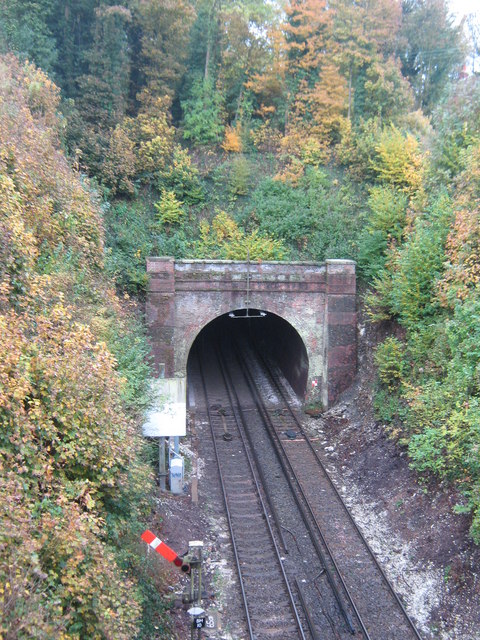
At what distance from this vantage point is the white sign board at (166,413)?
43.6 ft

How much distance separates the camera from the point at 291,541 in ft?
41.4

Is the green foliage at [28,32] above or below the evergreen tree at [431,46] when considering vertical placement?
below

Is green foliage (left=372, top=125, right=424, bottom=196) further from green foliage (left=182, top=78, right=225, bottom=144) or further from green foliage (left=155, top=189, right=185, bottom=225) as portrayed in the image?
green foliage (left=155, top=189, right=185, bottom=225)

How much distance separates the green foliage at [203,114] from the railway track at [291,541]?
1344cm

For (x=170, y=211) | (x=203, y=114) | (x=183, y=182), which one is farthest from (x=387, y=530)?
(x=203, y=114)

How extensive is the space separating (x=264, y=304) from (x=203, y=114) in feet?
39.9

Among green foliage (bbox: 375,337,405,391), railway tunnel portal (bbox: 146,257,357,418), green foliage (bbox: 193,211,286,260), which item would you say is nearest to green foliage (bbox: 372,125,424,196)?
green foliage (bbox: 193,211,286,260)

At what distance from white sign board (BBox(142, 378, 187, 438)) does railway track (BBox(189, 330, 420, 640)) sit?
Result: 7.96 feet

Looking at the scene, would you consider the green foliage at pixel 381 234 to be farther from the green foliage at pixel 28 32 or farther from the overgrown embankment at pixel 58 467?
the green foliage at pixel 28 32

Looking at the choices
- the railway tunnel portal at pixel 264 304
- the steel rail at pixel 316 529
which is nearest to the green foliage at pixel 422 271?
the railway tunnel portal at pixel 264 304

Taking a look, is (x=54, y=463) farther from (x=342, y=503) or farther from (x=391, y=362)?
(x=391, y=362)

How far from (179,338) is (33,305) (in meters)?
9.74

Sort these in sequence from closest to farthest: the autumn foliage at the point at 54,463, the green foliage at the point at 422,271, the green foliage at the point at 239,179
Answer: the autumn foliage at the point at 54,463, the green foliage at the point at 422,271, the green foliage at the point at 239,179

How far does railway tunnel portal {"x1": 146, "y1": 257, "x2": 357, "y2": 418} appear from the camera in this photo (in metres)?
19.0
